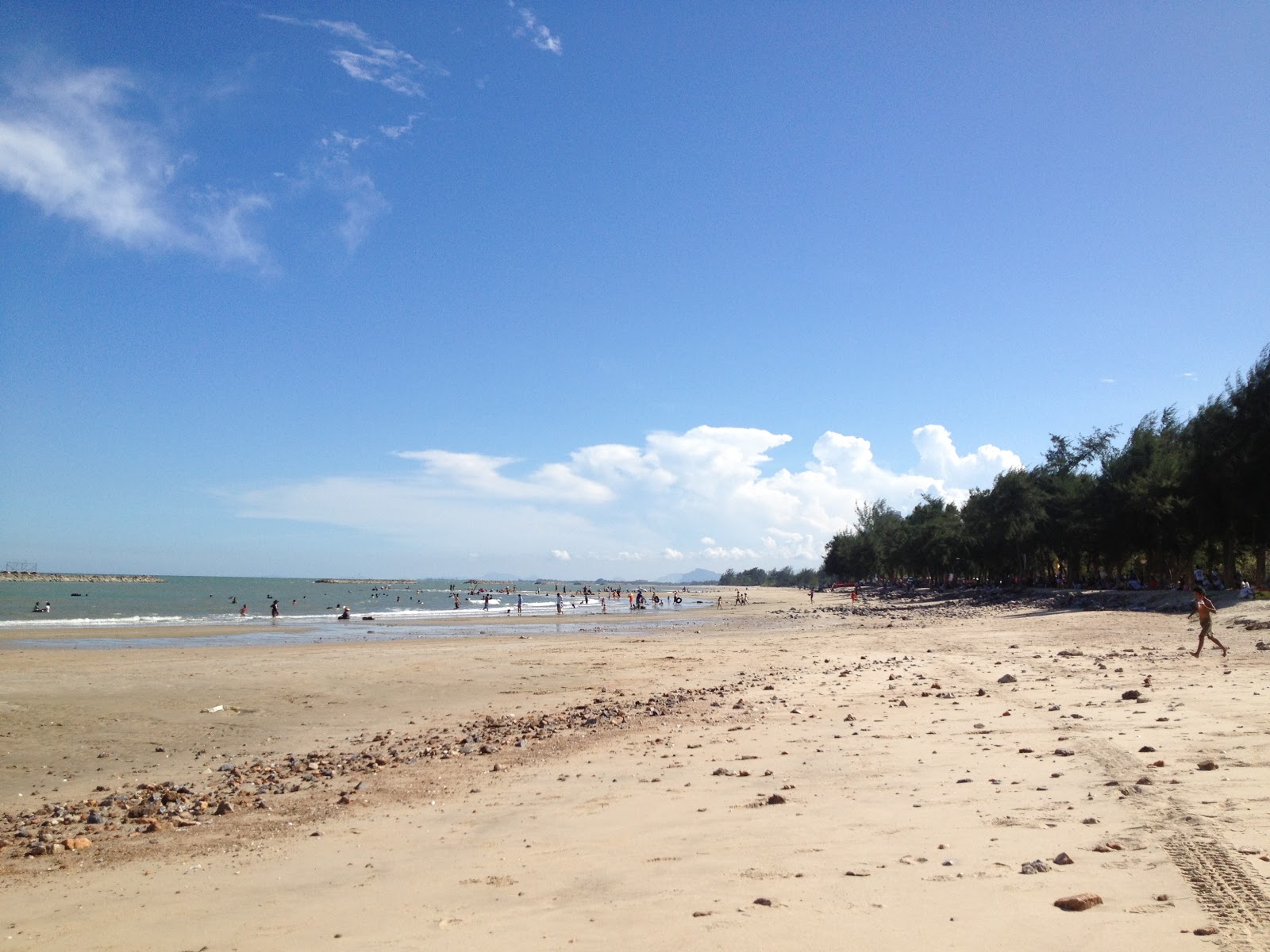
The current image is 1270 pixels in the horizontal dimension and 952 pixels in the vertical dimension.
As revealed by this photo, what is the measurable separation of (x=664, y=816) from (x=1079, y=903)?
3.79 metres

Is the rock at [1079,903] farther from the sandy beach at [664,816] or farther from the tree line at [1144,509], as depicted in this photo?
the tree line at [1144,509]

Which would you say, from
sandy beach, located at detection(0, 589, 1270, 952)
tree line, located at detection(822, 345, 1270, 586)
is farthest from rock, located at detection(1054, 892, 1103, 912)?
tree line, located at detection(822, 345, 1270, 586)

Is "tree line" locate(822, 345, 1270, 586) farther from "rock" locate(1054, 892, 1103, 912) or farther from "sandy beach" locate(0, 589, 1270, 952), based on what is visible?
"rock" locate(1054, 892, 1103, 912)

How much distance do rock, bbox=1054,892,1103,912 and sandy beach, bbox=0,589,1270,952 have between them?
78 mm

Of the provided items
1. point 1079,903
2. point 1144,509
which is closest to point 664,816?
point 1079,903

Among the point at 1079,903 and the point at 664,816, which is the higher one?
the point at 1079,903

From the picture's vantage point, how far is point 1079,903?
4.77 metres

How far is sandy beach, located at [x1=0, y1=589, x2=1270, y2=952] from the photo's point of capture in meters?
5.04

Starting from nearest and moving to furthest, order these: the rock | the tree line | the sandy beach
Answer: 1. the rock
2. the sandy beach
3. the tree line

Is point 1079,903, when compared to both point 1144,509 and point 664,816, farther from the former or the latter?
point 1144,509

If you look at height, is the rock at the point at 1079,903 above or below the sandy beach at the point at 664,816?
above

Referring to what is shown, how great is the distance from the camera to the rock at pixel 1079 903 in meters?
4.76

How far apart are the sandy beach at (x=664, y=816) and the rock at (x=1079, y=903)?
0.25ft

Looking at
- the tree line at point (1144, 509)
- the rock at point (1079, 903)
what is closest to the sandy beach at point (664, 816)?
the rock at point (1079, 903)
